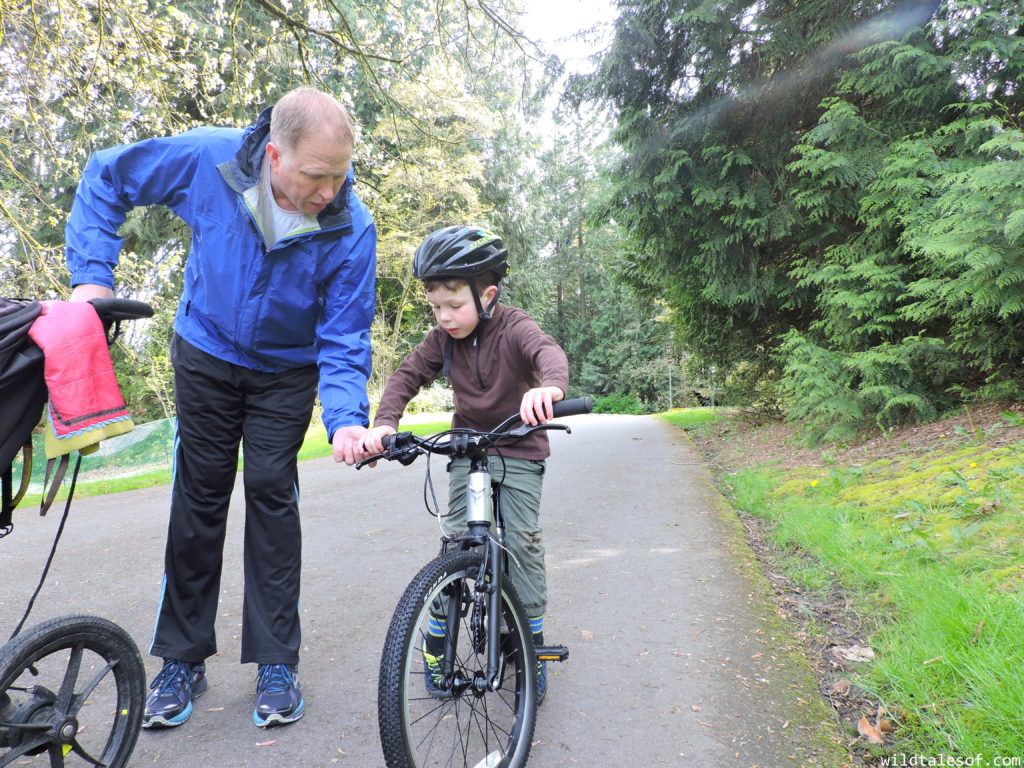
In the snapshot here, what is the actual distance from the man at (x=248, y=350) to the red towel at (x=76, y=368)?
0.65 metres

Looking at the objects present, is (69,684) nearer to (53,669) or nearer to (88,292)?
(53,669)

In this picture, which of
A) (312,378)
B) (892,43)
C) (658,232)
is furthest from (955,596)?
(658,232)

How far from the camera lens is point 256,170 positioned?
8.45 ft

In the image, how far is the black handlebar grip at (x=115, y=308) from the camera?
2.04 meters

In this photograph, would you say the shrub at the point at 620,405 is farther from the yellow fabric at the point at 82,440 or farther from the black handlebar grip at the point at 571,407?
the yellow fabric at the point at 82,440

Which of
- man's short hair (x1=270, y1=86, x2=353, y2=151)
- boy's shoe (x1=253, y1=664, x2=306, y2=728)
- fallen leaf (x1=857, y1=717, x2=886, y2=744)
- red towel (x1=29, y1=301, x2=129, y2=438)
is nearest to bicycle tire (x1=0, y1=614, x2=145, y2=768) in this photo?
boy's shoe (x1=253, y1=664, x2=306, y2=728)

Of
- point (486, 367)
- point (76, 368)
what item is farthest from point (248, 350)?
point (486, 367)

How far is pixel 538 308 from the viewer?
38.1 m

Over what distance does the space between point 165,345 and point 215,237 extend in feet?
48.1

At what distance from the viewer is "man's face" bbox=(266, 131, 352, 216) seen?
235 centimetres

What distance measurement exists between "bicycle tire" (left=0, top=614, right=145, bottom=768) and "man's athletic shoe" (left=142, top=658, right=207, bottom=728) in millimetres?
187

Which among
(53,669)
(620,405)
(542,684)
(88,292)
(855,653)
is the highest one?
(88,292)

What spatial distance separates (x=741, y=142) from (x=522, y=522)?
31.2 feet

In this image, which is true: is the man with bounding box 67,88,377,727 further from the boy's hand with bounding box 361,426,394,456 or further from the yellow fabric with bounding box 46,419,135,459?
the yellow fabric with bounding box 46,419,135,459
